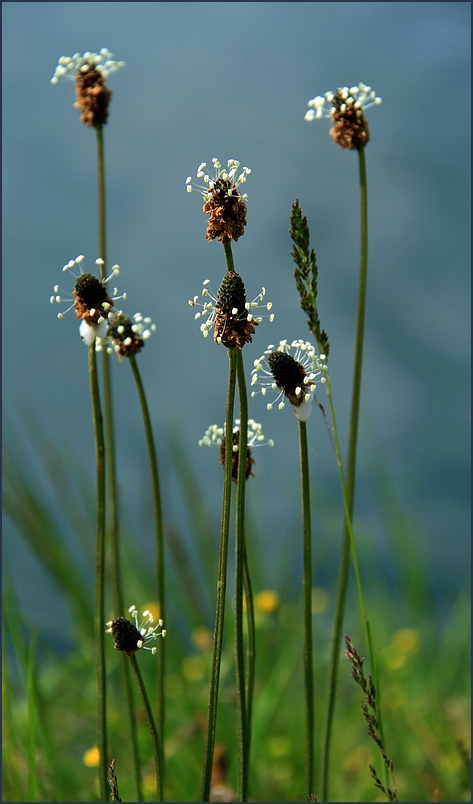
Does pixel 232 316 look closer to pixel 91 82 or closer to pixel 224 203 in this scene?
pixel 224 203

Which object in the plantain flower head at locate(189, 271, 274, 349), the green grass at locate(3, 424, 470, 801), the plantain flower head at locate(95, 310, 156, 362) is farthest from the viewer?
the green grass at locate(3, 424, 470, 801)

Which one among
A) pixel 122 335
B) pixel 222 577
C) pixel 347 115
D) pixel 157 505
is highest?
pixel 347 115

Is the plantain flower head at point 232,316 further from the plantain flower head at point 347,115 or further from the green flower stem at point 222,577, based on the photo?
the plantain flower head at point 347,115

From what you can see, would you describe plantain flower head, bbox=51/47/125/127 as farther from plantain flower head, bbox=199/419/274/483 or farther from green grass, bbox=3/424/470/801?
green grass, bbox=3/424/470/801

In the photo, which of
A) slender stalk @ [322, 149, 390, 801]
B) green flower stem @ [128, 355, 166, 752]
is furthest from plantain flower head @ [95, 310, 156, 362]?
slender stalk @ [322, 149, 390, 801]

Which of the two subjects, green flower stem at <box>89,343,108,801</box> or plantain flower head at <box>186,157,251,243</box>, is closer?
plantain flower head at <box>186,157,251,243</box>

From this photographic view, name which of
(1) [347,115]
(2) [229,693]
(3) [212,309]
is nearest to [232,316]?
(3) [212,309]

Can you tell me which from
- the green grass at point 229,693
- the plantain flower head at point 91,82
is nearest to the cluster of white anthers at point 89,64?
the plantain flower head at point 91,82

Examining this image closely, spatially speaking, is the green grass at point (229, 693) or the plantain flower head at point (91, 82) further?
the green grass at point (229, 693)

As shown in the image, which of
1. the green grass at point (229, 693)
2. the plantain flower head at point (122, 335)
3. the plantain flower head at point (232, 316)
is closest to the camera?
the plantain flower head at point (232, 316)
